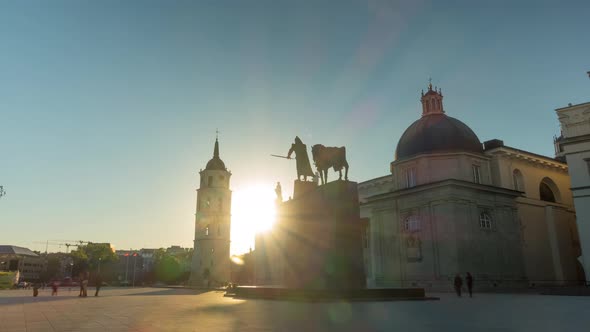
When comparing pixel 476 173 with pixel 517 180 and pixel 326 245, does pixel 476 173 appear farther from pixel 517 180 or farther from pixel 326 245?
pixel 326 245

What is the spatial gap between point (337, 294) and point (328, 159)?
6576 mm

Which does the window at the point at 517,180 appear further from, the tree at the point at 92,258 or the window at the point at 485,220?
the tree at the point at 92,258

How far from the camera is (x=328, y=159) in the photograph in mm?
20656

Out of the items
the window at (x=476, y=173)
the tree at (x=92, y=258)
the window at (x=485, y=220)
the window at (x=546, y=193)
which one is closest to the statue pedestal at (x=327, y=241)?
the window at (x=485, y=220)

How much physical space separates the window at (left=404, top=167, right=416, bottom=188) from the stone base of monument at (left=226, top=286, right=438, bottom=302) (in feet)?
76.1

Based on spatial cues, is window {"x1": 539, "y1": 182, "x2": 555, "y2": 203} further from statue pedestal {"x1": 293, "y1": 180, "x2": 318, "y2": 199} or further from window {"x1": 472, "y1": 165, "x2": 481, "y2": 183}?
statue pedestal {"x1": 293, "y1": 180, "x2": 318, "y2": 199}

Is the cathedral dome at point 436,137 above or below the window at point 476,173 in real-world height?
above

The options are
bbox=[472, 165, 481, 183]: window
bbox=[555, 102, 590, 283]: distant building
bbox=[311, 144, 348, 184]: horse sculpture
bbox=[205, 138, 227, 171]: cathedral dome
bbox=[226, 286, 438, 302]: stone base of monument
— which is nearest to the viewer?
bbox=[226, 286, 438, 302]: stone base of monument

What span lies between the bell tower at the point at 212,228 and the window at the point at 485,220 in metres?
51.2

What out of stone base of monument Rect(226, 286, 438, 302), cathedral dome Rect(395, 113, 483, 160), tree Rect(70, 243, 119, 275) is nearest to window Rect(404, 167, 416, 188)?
cathedral dome Rect(395, 113, 483, 160)

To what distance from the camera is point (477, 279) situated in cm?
3506

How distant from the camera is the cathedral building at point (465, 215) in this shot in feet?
119

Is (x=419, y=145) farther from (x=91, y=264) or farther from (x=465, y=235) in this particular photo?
(x=91, y=264)

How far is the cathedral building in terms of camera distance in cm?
3631
